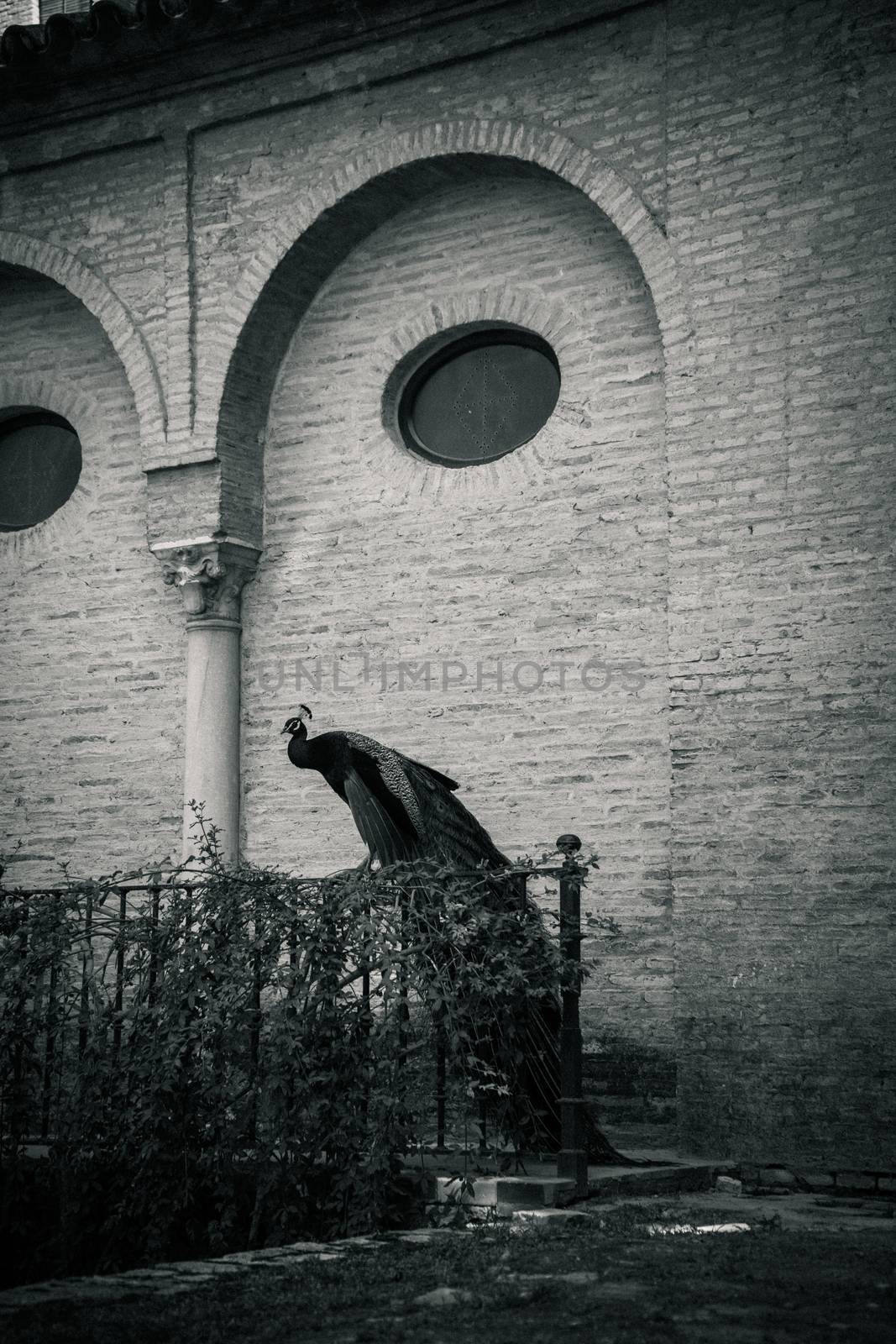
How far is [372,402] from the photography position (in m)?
9.51

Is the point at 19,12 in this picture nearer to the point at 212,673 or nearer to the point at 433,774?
the point at 212,673

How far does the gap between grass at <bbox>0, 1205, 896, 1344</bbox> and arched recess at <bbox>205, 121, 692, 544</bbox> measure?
5.66 meters

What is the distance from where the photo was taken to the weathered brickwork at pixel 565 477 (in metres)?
7.38

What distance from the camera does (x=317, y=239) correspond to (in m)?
9.45

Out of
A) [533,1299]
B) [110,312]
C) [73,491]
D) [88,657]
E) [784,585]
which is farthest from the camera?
[73,491]

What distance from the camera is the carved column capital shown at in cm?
937

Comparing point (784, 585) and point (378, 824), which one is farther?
point (784, 585)

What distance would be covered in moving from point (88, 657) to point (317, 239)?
3.11 m

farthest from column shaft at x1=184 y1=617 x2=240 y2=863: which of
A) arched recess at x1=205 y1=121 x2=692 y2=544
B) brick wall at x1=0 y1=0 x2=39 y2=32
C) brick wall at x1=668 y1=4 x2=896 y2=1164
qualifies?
brick wall at x1=0 y1=0 x2=39 y2=32

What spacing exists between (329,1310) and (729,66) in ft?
22.1

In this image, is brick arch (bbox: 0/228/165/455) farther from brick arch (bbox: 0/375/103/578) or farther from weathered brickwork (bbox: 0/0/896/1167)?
brick arch (bbox: 0/375/103/578)

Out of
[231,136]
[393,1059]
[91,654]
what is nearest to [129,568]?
[91,654]

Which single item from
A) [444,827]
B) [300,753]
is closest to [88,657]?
[300,753]

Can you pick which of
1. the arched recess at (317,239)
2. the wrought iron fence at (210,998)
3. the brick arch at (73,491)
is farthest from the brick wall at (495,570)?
the wrought iron fence at (210,998)
